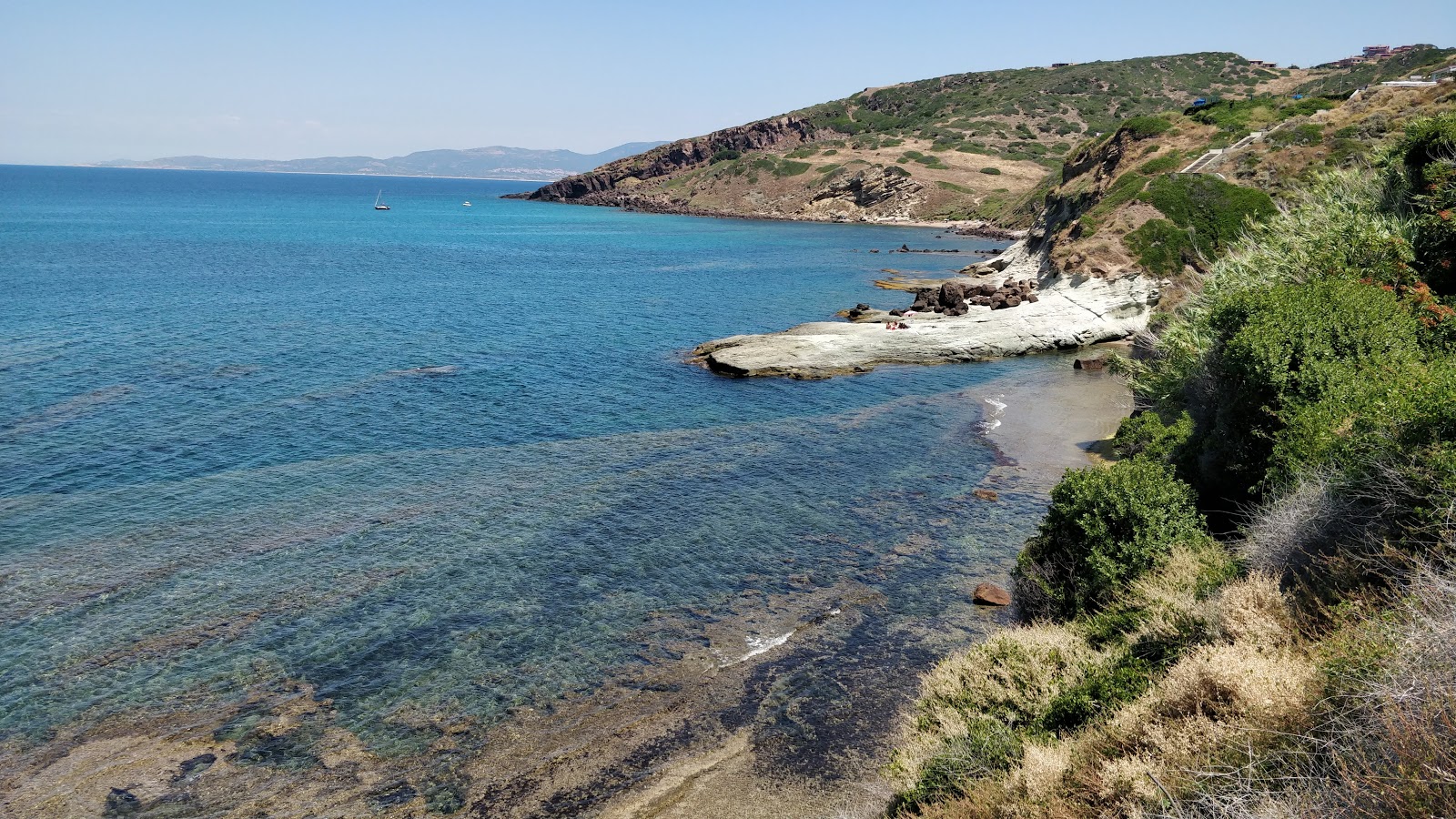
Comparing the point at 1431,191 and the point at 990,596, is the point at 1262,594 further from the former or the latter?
the point at 1431,191

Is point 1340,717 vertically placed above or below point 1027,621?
above

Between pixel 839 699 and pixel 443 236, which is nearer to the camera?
pixel 839 699

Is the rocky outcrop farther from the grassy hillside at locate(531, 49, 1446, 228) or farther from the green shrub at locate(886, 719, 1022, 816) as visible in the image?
the green shrub at locate(886, 719, 1022, 816)

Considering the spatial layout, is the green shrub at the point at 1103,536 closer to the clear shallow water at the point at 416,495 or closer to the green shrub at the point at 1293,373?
the green shrub at the point at 1293,373

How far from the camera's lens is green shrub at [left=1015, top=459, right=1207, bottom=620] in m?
18.9

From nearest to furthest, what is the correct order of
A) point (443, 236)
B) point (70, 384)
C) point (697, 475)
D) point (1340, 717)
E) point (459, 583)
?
point (1340, 717), point (459, 583), point (697, 475), point (70, 384), point (443, 236)

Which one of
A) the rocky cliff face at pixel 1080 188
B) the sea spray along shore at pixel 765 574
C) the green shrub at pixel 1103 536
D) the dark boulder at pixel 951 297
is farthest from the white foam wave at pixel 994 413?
the rocky cliff face at pixel 1080 188

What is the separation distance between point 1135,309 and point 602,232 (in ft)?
313

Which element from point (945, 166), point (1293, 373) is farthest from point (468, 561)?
point (945, 166)

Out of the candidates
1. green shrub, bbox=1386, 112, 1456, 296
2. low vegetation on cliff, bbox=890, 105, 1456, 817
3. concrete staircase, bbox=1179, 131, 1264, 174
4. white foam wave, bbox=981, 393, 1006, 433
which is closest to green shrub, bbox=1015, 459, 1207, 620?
low vegetation on cliff, bbox=890, 105, 1456, 817

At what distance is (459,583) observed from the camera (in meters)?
24.2

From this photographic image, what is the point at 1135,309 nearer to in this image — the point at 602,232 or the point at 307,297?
the point at 307,297

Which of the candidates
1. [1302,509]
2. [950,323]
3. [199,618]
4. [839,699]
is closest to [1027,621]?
[839,699]

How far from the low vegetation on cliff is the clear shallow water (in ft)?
20.2
